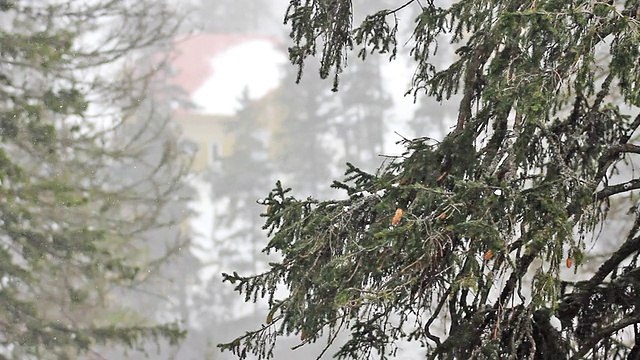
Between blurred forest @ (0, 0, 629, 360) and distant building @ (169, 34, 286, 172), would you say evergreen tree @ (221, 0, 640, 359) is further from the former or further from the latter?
distant building @ (169, 34, 286, 172)

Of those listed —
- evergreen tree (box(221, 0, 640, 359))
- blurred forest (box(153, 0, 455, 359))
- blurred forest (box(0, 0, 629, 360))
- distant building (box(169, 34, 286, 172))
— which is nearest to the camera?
evergreen tree (box(221, 0, 640, 359))

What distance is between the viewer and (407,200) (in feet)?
14.1

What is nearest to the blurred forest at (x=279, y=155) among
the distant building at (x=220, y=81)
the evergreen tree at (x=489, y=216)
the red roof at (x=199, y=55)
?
the distant building at (x=220, y=81)

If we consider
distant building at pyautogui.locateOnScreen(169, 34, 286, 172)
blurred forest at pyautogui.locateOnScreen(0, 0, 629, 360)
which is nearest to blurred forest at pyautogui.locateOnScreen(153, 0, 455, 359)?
blurred forest at pyautogui.locateOnScreen(0, 0, 629, 360)

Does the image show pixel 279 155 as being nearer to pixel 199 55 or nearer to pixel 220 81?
pixel 220 81

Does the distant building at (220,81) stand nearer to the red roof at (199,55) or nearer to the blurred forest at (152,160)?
the red roof at (199,55)

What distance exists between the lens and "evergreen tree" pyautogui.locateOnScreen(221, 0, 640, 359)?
3566 millimetres

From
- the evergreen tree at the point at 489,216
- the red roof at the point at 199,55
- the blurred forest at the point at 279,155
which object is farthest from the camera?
the red roof at the point at 199,55

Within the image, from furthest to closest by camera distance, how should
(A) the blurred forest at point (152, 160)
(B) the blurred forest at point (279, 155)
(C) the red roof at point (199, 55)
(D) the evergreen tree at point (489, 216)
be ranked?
(C) the red roof at point (199, 55) < (B) the blurred forest at point (279, 155) < (A) the blurred forest at point (152, 160) < (D) the evergreen tree at point (489, 216)

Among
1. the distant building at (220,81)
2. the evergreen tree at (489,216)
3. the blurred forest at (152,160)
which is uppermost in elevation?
the distant building at (220,81)

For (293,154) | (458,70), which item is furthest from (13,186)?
(293,154)

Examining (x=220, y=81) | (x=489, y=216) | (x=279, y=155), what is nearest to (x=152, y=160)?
(x=279, y=155)

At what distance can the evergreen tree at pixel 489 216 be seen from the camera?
3.57 meters

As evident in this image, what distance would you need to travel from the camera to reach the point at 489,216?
356cm
